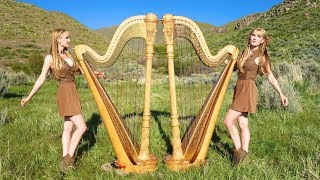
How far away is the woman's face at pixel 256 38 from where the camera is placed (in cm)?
A: 488

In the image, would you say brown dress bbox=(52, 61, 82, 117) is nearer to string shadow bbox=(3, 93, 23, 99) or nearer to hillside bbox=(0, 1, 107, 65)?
string shadow bbox=(3, 93, 23, 99)

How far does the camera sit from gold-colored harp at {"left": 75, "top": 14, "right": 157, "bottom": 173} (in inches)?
170

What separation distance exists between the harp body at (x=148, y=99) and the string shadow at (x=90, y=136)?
3.81 feet

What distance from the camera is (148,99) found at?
4449 millimetres

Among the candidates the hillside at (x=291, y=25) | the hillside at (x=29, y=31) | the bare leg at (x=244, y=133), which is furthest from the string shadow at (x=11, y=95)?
the hillside at (x=29, y=31)

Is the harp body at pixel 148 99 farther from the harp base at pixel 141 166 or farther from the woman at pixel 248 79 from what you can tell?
the woman at pixel 248 79

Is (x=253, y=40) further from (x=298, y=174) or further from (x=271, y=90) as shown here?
(x=271, y=90)

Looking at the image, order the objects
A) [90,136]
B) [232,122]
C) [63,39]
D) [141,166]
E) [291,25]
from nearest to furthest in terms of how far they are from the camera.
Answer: [141,166] < [63,39] < [232,122] < [90,136] < [291,25]

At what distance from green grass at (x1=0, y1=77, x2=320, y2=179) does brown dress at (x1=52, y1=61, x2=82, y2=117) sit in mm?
674

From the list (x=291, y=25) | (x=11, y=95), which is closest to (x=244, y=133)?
(x=11, y=95)

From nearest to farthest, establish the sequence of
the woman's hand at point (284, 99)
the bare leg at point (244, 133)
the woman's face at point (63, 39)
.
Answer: the woman's face at point (63, 39) < the bare leg at point (244, 133) < the woman's hand at point (284, 99)

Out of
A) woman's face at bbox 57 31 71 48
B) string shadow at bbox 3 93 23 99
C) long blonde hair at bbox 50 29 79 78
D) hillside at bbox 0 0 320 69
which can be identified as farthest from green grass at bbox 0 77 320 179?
hillside at bbox 0 0 320 69

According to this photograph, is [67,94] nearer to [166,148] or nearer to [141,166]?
[141,166]

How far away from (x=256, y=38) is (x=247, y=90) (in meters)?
0.60
